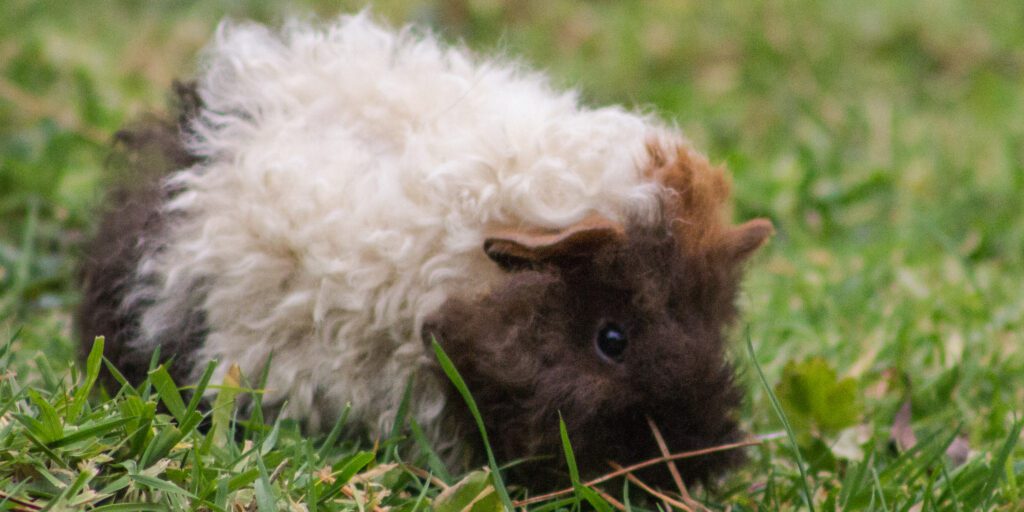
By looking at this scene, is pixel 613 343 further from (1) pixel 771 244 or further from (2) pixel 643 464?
(1) pixel 771 244

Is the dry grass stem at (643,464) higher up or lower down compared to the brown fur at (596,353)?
lower down

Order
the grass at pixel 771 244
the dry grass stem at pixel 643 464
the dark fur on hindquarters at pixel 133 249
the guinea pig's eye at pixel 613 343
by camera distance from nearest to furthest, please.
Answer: the grass at pixel 771 244 → the dry grass stem at pixel 643 464 → the guinea pig's eye at pixel 613 343 → the dark fur on hindquarters at pixel 133 249

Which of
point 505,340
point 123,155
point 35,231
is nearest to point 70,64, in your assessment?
point 35,231

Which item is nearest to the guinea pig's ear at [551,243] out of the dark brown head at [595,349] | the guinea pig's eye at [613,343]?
the dark brown head at [595,349]

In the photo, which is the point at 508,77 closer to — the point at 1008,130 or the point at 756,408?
the point at 756,408

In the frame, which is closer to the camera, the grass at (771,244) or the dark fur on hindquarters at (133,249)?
the grass at (771,244)

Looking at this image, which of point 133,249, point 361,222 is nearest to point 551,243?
point 361,222

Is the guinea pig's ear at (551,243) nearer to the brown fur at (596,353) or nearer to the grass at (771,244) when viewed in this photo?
the brown fur at (596,353)

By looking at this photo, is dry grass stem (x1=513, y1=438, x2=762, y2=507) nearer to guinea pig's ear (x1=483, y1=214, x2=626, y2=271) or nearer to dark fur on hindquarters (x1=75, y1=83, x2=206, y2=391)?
guinea pig's ear (x1=483, y1=214, x2=626, y2=271)
